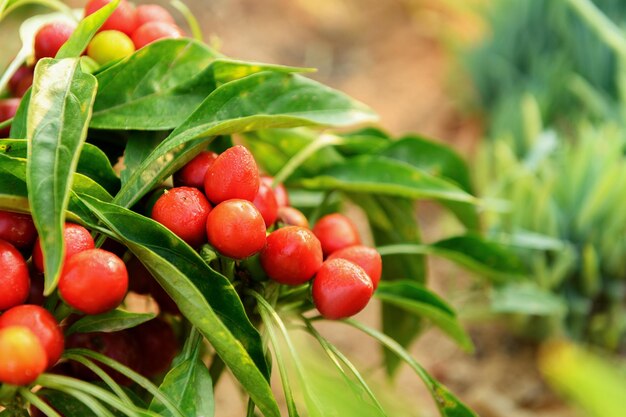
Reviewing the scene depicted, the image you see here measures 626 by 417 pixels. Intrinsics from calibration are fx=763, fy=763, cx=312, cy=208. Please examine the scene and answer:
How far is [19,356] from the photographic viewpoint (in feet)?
1.21

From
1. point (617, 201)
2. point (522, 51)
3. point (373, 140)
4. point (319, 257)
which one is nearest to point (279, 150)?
point (373, 140)

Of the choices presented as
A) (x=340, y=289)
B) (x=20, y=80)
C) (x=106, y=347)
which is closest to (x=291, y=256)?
(x=340, y=289)

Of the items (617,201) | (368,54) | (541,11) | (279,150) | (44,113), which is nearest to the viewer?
(44,113)

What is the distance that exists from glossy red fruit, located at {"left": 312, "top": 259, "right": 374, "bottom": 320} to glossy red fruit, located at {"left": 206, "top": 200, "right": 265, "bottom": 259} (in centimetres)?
5

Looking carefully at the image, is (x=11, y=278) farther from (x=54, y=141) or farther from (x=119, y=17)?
(x=119, y=17)

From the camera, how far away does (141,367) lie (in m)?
0.55

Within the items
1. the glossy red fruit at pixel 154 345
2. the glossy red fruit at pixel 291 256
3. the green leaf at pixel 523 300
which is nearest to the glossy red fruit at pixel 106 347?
the glossy red fruit at pixel 154 345

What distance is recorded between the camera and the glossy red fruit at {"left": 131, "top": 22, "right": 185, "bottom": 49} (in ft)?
1.80

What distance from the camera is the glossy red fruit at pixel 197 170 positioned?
485 mm

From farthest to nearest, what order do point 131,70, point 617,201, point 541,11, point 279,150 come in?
point 541,11
point 617,201
point 279,150
point 131,70

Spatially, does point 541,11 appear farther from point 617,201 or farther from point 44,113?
point 44,113

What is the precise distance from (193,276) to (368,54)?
161 cm

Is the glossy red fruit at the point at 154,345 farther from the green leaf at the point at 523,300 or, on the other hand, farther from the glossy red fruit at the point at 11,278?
the green leaf at the point at 523,300

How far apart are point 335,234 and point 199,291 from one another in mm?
158
